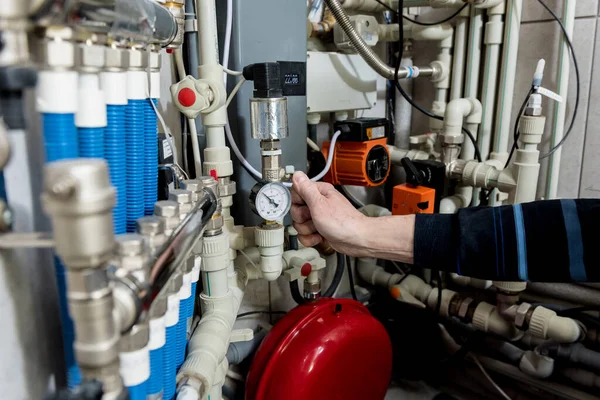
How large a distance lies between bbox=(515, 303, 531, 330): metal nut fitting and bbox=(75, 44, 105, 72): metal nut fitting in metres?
1.05

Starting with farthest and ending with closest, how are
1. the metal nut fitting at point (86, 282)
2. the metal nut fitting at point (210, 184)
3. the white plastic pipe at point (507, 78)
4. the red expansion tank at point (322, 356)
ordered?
1. the white plastic pipe at point (507, 78)
2. the red expansion tank at point (322, 356)
3. the metal nut fitting at point (210, 184)
4. the metal nut fitting at point (86, 282)

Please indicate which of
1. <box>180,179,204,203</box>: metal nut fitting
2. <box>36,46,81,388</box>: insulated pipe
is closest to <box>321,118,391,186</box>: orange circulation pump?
<box>180,179,204,203</box>: metal nut fitting

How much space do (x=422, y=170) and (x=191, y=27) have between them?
2.03 feet

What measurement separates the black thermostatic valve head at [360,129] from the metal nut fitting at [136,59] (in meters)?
0.66

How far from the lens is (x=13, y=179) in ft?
1.25

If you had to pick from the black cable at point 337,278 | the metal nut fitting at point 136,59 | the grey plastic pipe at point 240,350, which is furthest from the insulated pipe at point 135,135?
the black cable at point 337,278

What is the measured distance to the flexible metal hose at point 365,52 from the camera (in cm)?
94

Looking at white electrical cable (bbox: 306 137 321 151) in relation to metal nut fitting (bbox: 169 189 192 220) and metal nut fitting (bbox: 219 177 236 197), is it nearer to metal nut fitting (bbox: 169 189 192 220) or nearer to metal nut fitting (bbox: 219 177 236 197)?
metal nut fitting (bbox: 219 177 236 197)

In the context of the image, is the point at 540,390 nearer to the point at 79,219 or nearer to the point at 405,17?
the point at 405,17

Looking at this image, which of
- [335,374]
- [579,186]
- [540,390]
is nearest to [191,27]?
[335,374]

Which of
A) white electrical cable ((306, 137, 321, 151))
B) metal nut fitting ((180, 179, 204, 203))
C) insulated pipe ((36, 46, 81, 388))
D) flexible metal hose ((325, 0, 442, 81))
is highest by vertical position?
flexible metal hose ((325, 0, 442, 81))

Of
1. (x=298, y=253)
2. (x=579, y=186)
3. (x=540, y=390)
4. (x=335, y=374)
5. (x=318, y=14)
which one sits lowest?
(x=540, y=390)

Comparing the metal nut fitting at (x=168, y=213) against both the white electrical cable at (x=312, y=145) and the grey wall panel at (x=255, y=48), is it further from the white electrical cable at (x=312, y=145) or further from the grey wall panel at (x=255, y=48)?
the white electrical cable at (x=312, y=145)

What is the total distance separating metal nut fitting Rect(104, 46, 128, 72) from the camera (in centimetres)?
42
